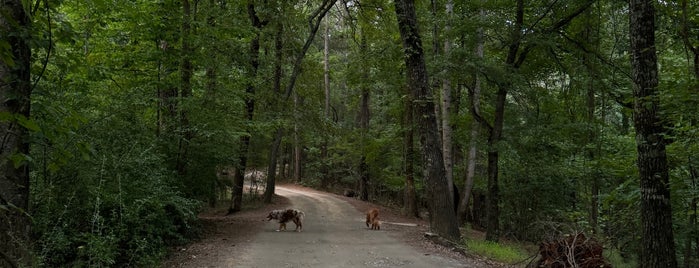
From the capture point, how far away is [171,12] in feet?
37.4

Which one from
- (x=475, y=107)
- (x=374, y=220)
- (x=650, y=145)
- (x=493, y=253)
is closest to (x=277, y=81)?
(x=374, y=220)

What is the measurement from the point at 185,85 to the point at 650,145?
9828mm

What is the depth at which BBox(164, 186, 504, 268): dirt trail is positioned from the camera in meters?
8.47

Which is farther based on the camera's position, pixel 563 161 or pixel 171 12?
pixel 563 161

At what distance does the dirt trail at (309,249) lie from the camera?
8.47 m

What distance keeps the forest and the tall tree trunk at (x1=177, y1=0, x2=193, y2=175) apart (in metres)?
0.05

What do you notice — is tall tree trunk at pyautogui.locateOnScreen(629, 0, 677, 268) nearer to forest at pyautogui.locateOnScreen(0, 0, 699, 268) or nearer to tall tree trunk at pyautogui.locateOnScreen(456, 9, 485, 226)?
forest at pyautogui.locateOnScreen(0, 0, 699, 268)

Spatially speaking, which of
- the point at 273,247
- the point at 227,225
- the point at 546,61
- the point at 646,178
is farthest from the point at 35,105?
the point at 546,61

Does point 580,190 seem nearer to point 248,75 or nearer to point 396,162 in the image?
point 396,162

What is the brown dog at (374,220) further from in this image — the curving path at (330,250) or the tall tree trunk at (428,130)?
the tall tree trunk at (428,130)

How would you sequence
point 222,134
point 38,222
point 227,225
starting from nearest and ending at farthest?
1. point 38,222
2. point 222,134
3. point 227,225

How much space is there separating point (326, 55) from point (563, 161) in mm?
15593

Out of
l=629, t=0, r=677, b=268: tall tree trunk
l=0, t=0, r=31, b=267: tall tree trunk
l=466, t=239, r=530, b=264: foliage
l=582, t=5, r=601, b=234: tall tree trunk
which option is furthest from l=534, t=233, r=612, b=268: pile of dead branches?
l=0, t=0, r=31, b=267: tall tree trunk

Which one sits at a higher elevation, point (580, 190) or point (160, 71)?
point (160, 71)
